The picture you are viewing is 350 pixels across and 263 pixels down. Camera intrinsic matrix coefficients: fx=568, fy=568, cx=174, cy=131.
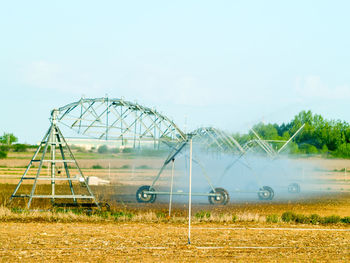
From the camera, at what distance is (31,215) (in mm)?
19359

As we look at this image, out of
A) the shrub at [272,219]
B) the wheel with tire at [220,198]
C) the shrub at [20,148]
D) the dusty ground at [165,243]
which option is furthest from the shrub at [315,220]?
the shrub at [20,148]

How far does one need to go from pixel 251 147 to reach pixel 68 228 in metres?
19.8

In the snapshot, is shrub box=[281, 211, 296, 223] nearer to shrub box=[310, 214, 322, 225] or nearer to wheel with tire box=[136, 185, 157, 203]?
shrub box=[310, 214, 322, 225]

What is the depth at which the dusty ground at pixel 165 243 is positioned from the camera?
1256 cm

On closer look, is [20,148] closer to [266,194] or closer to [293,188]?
[293,188]

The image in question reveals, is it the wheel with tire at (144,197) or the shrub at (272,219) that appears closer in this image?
the shrub at (272,219)

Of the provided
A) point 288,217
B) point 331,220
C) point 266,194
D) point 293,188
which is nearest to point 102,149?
point 266,194

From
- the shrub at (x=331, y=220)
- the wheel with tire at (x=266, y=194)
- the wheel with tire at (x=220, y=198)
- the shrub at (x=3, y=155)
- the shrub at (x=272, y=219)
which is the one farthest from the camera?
the shrub at (x=3, y=155)

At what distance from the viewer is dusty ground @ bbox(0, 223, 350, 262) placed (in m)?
12.6

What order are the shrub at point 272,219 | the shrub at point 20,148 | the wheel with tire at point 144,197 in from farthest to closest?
1. the shrub at point 20,148
2. the wheel with tire at point 144,197
3. the shrub at point 272,219

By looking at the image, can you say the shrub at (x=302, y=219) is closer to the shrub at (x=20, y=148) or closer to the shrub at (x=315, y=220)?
the shrub at (x=315, y=220)

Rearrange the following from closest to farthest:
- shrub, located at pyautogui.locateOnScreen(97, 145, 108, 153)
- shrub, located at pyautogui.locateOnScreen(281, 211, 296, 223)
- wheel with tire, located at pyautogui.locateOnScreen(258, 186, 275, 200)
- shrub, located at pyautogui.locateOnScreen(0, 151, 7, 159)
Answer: shrub, located at pyautogui.locateOnScreen(281, 211, 296, 223), wheel with tire, located at pyautogui.locateOnScreen(258, 186, 275, 200), shrub, located at pyautogui.locateOnScreen(97, 145, 108, 153), shrub, located at pyautogui.locateOnScreen(0, 151, 7, 159)

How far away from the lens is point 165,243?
14359 millimetres

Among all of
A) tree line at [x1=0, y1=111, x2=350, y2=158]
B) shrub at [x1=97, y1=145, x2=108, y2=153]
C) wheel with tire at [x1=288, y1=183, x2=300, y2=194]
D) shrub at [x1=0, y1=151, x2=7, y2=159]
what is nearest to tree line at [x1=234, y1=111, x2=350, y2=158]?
tree line at [x1=0, y1=111, x2=350, y2=158]
